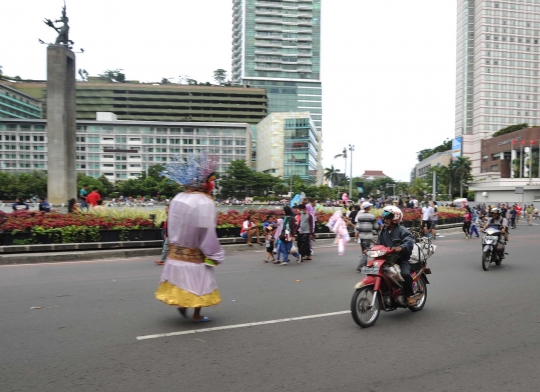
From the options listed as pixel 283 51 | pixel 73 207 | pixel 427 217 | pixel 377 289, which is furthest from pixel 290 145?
A: pixel 377 289

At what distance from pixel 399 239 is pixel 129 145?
105552mm

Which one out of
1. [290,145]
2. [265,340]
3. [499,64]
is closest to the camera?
[265,340]

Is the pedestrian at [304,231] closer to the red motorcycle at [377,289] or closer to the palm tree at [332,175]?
the red motorcycle at [377,289]

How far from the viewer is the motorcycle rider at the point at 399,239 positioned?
5.96 meters

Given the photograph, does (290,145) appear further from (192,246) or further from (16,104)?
(192,246)

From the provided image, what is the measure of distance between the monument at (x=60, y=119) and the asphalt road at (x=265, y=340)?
16818 mm

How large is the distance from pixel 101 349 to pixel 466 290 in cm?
669

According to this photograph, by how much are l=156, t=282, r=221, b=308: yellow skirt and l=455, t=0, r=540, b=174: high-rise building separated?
116m

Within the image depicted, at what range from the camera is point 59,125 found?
78.4 feet

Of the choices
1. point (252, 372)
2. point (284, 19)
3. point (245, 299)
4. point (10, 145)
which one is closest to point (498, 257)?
point (245, 299)

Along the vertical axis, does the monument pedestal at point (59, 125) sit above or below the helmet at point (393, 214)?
above

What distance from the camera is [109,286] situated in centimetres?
816

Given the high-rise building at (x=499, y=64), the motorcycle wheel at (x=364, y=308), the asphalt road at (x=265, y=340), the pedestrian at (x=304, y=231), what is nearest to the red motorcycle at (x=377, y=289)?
the motorcycle wheel at (x=364, y=308)

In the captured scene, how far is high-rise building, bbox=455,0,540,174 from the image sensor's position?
11156cm
